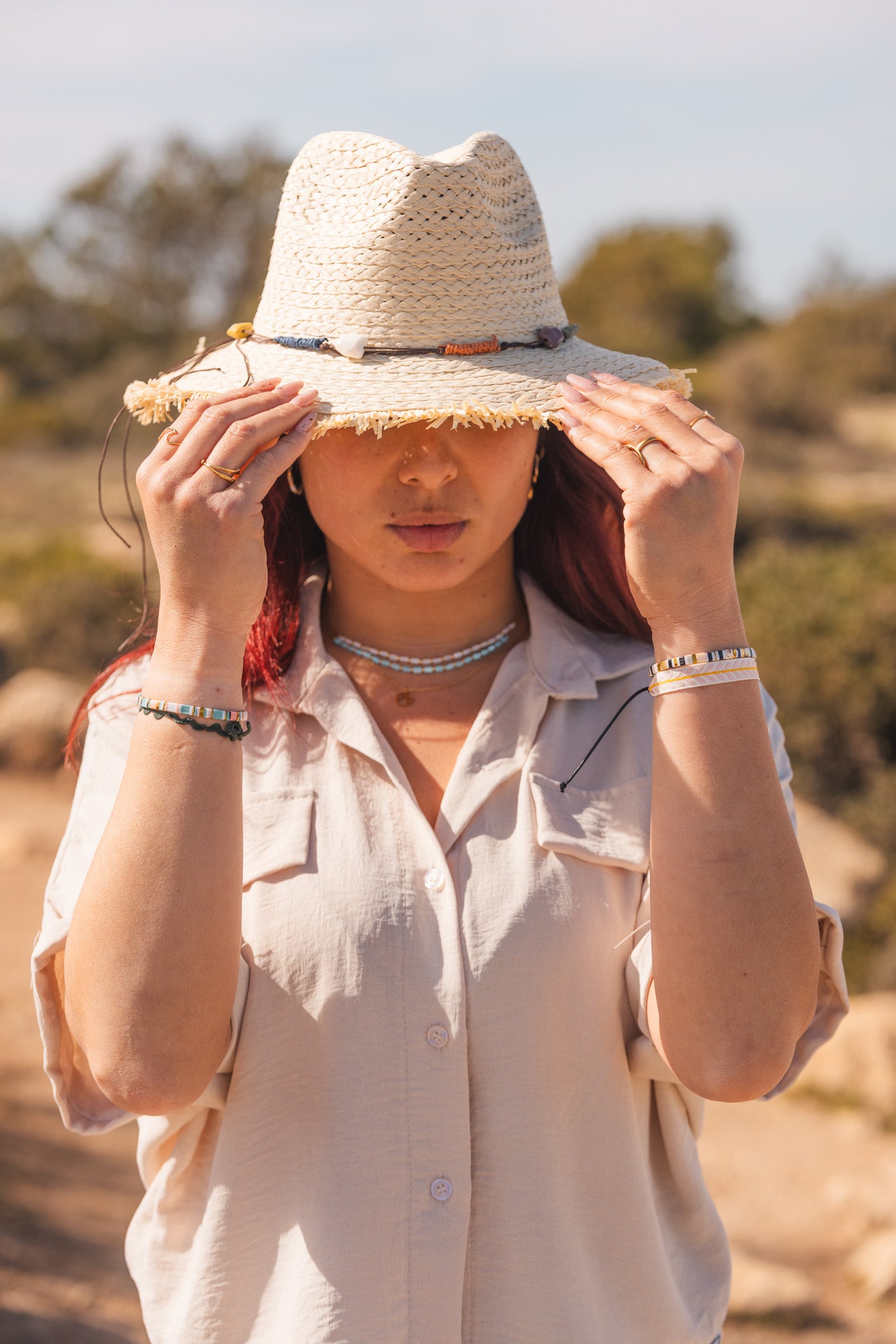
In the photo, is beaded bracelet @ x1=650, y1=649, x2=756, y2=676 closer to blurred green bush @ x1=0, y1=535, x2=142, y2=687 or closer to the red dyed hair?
the red dyed hair

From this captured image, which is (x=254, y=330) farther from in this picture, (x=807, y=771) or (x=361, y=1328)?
(x=807, y=771)

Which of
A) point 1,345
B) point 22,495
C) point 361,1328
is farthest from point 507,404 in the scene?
point 1,345

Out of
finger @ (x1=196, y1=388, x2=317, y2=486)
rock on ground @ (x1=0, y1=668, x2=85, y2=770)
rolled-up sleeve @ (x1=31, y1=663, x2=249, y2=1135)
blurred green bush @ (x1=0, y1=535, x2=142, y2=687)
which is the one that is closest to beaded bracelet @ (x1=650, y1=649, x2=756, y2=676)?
finger @ (x1=196, y1=388, x2=317, y2=486)

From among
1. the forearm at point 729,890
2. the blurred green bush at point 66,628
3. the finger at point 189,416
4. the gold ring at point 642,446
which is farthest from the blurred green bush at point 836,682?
the finger at point 189,416

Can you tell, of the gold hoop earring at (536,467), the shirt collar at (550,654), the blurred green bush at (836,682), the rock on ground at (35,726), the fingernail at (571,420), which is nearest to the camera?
the fingernail at (571,420)

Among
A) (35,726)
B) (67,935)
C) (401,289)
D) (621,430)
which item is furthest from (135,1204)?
(35,726)

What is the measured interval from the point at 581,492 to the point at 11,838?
20.5 feet

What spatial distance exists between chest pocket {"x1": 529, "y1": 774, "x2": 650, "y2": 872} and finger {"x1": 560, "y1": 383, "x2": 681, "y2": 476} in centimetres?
47

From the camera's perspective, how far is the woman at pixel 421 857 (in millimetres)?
1515

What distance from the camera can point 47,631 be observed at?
10891mm

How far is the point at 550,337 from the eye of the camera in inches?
74.0

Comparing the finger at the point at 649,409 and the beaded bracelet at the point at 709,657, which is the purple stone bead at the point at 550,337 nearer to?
the finger at the point at 649,409

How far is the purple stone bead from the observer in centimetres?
188

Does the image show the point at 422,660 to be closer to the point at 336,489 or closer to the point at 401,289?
the point at 336,489
